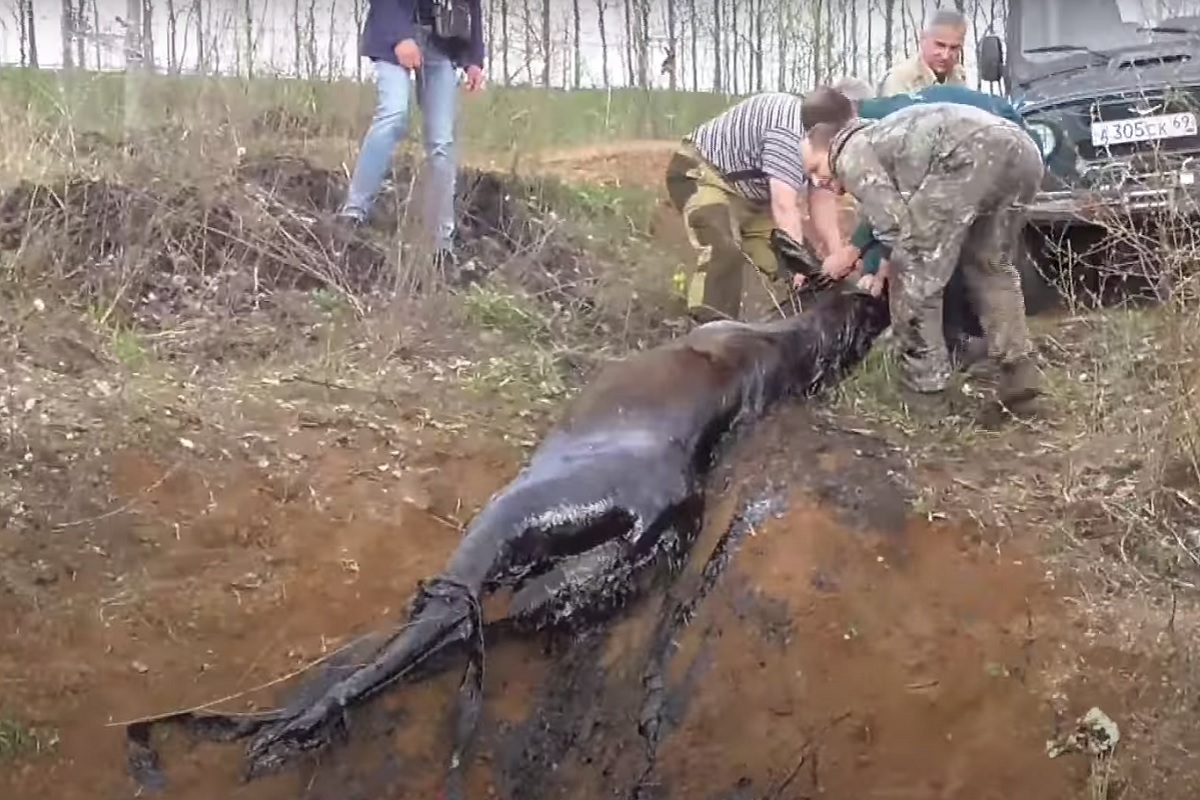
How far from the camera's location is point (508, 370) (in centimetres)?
601

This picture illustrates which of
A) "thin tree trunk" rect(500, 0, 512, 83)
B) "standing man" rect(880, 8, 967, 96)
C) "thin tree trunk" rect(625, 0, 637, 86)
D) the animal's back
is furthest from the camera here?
"thin tree trunk" rect(625, 0, 637, 86)

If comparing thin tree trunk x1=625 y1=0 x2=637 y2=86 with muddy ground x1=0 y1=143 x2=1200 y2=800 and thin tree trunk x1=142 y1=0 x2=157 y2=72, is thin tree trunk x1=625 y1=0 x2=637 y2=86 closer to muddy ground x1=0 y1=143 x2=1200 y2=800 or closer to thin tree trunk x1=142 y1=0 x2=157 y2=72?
thin tree trunk x1=142 y1=0 x2=157 y2=72

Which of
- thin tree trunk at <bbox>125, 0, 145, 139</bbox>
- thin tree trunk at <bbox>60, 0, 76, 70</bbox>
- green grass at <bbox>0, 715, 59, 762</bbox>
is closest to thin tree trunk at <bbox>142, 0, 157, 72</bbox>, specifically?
thin tree trunk at <bbox>125, 0, 145, 139</bbox>

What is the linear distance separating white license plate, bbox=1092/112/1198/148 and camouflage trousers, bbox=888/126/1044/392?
1.63m

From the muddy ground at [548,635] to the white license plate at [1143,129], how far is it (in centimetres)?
238

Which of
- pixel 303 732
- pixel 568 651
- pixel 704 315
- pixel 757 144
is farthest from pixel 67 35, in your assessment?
pixel 303 732

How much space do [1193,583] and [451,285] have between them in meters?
3.29

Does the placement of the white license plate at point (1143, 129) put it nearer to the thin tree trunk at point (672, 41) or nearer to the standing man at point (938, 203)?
the standing man at point (938, 203)

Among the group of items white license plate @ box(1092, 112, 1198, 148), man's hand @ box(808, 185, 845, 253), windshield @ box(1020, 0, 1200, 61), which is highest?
windshield @ box(1020, 0, 1200, 61)

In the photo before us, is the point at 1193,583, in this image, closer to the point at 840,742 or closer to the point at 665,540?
the point at 840,742

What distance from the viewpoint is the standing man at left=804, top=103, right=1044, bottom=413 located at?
17.5ft

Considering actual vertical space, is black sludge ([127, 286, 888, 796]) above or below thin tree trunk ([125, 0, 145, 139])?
below

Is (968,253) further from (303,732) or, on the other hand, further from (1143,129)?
(303,732)

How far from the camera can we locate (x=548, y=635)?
13.9 feet
